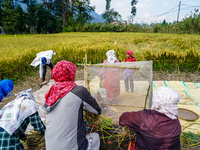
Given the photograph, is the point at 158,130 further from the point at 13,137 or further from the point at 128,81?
the point at 13,137

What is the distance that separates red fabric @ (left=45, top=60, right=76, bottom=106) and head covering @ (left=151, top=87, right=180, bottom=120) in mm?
825

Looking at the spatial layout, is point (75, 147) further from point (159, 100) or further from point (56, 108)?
point (159, 100)

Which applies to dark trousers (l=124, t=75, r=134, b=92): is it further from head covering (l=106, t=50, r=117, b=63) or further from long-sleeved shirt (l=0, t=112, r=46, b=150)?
long-sleeved shirt (l=0, t=112, r=46, b=150)

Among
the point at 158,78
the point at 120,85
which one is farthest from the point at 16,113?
the point at 158,78

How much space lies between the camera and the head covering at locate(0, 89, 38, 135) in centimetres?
116

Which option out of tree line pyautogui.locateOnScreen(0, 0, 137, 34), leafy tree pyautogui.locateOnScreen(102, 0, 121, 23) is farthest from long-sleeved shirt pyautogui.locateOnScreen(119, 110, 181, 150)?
leafy tree pyautogui.locateOnScreen(102, 0, 121, 23)

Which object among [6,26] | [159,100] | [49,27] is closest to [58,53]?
[159,100]

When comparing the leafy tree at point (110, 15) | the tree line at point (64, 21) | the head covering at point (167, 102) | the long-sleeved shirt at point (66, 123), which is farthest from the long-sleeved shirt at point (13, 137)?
the leafy tree at point (110, 15)

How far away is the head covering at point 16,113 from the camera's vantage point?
1161mm

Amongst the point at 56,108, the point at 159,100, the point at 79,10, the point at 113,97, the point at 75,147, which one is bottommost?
the point at 75,147

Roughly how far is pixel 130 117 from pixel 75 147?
606mm

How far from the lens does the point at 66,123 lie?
1.19 m

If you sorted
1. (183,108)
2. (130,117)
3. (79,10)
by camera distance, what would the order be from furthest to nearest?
(79,10), (183,108), (130,117)

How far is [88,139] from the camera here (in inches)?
57.4
